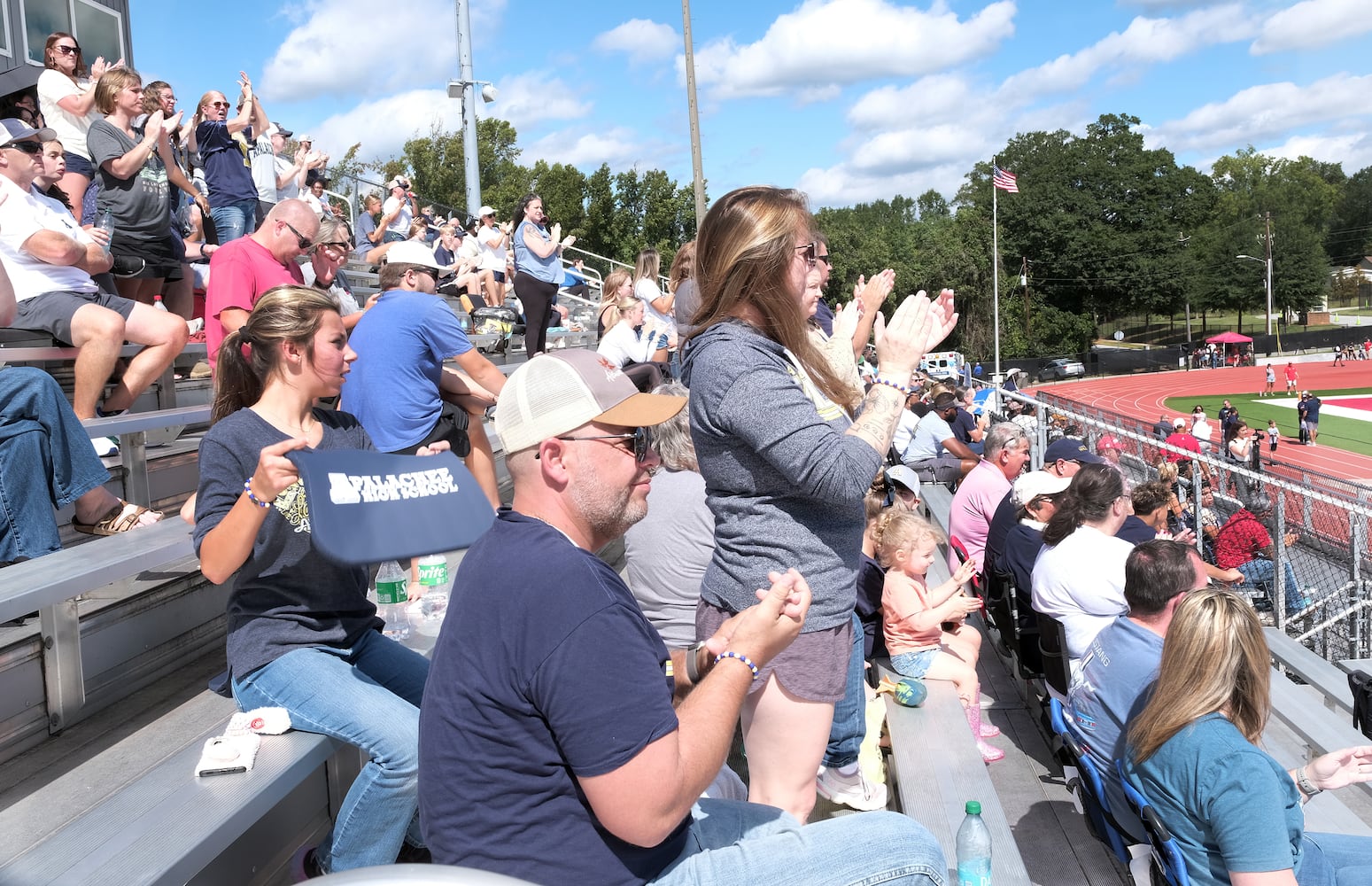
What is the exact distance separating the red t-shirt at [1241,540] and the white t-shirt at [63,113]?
1000cm

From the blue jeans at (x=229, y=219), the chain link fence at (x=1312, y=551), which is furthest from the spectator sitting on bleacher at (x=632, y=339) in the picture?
the chain link fence at (x=1312, y=551)

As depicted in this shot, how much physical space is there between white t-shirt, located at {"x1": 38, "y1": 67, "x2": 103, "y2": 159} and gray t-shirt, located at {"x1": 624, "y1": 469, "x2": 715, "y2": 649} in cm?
488

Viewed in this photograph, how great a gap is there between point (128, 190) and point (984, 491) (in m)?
5.53

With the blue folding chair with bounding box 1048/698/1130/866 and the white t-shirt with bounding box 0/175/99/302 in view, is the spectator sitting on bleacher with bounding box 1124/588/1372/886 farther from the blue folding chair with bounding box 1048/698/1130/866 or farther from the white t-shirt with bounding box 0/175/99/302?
the white t-shirt with bounding box 0/175/99/302

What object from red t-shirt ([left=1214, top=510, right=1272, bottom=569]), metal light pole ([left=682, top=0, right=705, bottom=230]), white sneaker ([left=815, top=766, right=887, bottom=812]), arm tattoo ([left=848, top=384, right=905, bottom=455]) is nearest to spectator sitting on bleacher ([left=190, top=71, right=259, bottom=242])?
white sneaker ([left=815, top=766, right=887, bottom=812])

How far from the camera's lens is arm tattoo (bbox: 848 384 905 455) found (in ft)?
7.77

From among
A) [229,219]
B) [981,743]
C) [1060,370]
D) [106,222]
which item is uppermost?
[229,219]

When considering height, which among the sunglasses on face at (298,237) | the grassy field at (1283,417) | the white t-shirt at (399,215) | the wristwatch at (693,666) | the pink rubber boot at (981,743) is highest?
the white t-shirt at (399,215)

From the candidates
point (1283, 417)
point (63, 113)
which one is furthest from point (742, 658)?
point (1283, 417)

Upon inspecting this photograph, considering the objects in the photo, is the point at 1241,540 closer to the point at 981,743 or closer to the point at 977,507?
the point at 977,507

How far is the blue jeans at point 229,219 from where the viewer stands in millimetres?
8477

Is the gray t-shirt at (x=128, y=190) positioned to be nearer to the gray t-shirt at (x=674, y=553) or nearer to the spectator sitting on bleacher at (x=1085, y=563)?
the gray t-shirt at (x=674, y=553)

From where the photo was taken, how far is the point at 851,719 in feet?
10.6

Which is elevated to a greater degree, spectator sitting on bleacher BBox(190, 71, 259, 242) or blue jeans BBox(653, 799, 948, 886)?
spectator sitting on bleacher BBox(190, 71, 259, 242)
